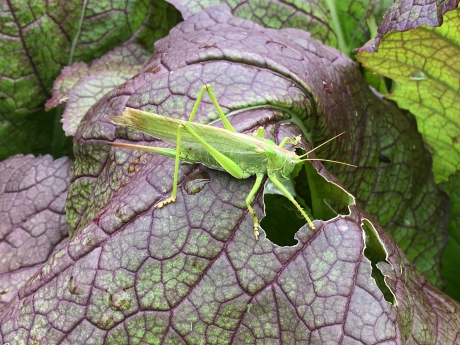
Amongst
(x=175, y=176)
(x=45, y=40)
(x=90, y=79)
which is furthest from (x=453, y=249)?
(x=45, y=40)

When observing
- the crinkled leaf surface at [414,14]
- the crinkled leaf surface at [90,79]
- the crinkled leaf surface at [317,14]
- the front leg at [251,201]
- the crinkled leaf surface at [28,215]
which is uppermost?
the crinkled leaf surface at [414,14]

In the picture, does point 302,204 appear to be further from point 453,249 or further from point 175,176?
point 453,249

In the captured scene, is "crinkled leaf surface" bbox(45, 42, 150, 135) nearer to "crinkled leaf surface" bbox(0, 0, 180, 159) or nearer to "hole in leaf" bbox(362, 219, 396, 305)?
"crinkled leaf surface" bbox(0, 0, 180, 159)

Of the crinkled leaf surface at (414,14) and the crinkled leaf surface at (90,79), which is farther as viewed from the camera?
the crinkled leaf surface at (90,79)

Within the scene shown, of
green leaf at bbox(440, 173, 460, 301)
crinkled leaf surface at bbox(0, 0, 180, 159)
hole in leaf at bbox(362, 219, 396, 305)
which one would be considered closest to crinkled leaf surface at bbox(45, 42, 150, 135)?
crinkled leaf surface at bbox(0, 0, 180, 159)

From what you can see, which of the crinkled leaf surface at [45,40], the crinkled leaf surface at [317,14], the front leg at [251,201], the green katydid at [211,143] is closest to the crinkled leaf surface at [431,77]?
the crinkled leaf surface at [317,14]

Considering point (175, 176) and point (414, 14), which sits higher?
point (414, 14)

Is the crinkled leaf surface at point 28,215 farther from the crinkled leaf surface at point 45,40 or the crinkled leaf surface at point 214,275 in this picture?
the crinkled leaf surface at point 214,275
